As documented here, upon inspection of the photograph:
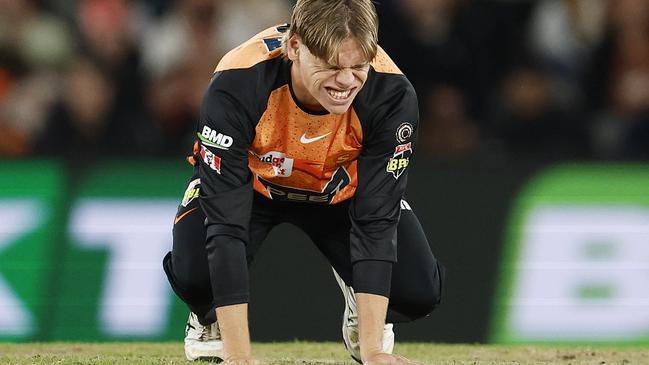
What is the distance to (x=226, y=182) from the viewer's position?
4875 mm

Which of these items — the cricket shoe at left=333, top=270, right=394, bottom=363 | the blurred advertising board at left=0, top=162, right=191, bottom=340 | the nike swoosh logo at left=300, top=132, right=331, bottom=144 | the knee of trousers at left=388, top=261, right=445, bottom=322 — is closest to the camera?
the nike swoosh logo at left=300, top=132, right=331, bottom=144

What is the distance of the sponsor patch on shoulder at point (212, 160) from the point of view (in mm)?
4879

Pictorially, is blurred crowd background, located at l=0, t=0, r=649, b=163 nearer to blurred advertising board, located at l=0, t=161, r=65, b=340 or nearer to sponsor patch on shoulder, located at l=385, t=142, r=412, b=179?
blurred advertising board, located at l=0, t=161, r=65, b=340

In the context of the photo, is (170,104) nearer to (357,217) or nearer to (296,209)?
(296,209)

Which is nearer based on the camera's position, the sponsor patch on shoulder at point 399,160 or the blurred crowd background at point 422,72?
the sponsor patch on shoulder at point 399,160

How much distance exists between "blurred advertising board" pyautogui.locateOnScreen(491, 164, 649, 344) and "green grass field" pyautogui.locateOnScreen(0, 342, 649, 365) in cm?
92

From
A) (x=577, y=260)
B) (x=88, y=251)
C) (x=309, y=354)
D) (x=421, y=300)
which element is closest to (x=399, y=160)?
(x=421, y=300)

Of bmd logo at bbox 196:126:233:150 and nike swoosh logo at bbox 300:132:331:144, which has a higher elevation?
nike swoosh logo at bbox 300:132:331:144

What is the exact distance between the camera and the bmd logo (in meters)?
4.86

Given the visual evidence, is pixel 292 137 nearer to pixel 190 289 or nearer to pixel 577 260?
pixel 190 289

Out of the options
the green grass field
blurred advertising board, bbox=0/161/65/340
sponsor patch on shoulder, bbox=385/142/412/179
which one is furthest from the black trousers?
blurred advertising board, bbox=0/161/65/340

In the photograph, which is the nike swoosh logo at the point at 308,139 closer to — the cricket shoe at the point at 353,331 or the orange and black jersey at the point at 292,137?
the orange and black jersey at the point at 292,137

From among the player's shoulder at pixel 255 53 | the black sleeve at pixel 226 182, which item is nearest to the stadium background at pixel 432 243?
the player's shoulder at pixel 255 53

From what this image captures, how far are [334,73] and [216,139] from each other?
1.87 ft
